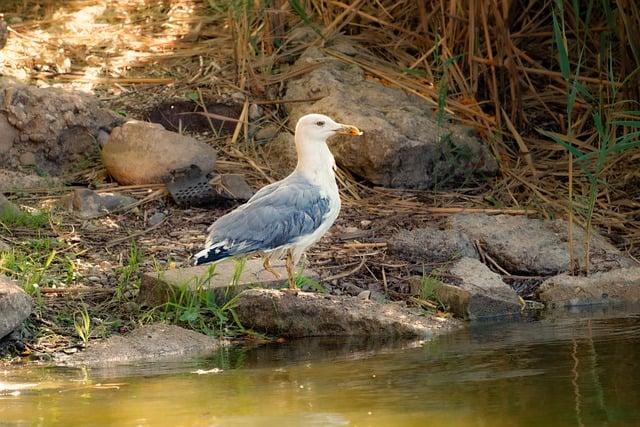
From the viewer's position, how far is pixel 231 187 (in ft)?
27.1

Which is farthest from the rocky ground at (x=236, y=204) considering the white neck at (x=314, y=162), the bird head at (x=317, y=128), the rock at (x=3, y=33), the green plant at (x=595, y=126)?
the rock at (x=3, y=33)

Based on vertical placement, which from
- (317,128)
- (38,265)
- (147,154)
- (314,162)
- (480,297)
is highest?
(317,128)

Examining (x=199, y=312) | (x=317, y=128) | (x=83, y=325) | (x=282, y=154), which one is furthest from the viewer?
(x=282, y=154)

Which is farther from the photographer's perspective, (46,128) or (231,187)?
(46,128)

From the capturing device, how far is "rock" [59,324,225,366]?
589 cm

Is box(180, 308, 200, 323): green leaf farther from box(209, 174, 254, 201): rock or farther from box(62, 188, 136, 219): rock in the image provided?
box(209, 174, 254, 201): rock

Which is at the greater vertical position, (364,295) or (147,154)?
(147,154)

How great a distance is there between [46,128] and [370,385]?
4.45 metres

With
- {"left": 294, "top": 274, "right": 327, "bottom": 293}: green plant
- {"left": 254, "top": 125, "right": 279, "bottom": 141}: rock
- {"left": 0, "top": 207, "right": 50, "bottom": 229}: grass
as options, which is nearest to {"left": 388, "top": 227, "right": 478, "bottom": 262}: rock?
{"left": 294, "top": 274, "right": 327, "bottom": 293}: green plant

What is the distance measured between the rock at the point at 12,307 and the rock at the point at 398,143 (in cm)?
320

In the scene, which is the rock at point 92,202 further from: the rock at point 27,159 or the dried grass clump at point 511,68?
the dried grass clump at point 511,68

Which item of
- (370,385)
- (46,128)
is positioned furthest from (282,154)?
(370,385)

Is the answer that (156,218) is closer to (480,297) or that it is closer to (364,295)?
(364,295)

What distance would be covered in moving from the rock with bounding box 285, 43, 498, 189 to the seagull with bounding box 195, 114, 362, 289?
5.48ft
